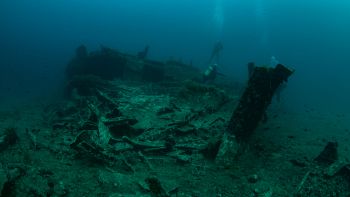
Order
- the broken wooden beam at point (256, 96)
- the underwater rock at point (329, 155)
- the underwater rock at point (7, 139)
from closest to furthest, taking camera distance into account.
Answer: the underwater rock at point (7, 139) → the broken wooden beam at point (256, 96) → the underwater rock at point (329, 155)

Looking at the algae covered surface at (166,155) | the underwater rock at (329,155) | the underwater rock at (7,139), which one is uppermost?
the underwater rock at (329,155)

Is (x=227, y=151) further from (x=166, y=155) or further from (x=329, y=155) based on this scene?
(x=329, y=155)

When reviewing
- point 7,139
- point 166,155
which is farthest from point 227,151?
point 7,139

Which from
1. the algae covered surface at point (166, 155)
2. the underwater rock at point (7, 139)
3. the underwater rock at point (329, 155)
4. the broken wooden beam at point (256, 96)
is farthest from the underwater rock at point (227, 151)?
the underwater rock at point (7, 139)

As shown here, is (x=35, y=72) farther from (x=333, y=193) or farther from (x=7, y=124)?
(x=333, y=193)

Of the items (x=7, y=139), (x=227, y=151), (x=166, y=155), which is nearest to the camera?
(x=227, y=151)

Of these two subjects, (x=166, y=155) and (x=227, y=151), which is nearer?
(x=227, y=151)

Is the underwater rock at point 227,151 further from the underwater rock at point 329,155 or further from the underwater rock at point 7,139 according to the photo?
the underwater rock at point 7,139

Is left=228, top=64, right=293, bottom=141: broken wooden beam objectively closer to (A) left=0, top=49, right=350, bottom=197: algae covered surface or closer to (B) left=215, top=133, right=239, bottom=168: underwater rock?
(B) left=215, top=133, right=239, bottom=168: underwater rock

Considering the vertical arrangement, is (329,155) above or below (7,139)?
above

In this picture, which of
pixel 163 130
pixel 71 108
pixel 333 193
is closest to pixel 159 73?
pixel 71 108

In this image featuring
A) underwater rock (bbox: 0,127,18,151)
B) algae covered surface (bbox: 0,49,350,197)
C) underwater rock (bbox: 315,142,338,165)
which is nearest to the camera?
algae covered surface (bbox: 0,49,350,197)

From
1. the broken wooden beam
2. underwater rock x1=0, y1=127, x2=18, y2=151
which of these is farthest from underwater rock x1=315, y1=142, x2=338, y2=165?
underwater rock x1=0, y1=127, x2=18, y2=151

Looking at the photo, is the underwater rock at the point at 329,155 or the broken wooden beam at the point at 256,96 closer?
the broken wooden beam at the point at 256,96
